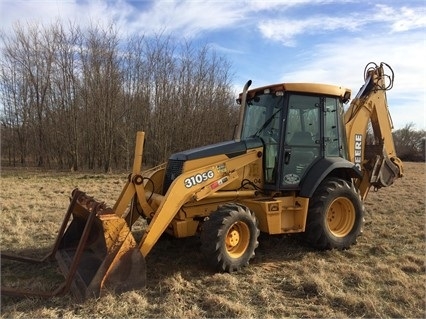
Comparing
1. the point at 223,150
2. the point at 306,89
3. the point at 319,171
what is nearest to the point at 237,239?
the point at 223,150

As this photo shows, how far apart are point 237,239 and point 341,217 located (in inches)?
81.1

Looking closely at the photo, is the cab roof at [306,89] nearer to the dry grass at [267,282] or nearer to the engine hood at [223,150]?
the engine hood at [223,150]

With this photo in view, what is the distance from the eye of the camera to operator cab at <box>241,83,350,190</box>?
599 cm

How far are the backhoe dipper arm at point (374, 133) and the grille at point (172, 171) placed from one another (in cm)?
297

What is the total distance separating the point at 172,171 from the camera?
5.81 m

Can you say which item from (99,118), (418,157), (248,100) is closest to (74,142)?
(99,118)

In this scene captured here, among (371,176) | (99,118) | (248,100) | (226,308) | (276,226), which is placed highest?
(99,118)

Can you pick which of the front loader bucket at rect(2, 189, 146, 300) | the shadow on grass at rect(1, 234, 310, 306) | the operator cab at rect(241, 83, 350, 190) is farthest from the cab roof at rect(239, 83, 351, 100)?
the front loader bucket at rect(2, 189, 146, 300)

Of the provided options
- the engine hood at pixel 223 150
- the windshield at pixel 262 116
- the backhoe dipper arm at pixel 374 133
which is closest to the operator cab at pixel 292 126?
the windshield at pixel 262 116

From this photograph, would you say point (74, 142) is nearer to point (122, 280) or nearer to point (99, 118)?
point (99, 118)

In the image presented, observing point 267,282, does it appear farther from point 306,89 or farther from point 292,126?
point 306,89

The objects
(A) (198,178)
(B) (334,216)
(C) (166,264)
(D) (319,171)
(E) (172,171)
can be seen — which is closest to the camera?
(A) (198,178)

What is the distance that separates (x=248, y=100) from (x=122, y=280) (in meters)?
3.38

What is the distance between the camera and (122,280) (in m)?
4.48
